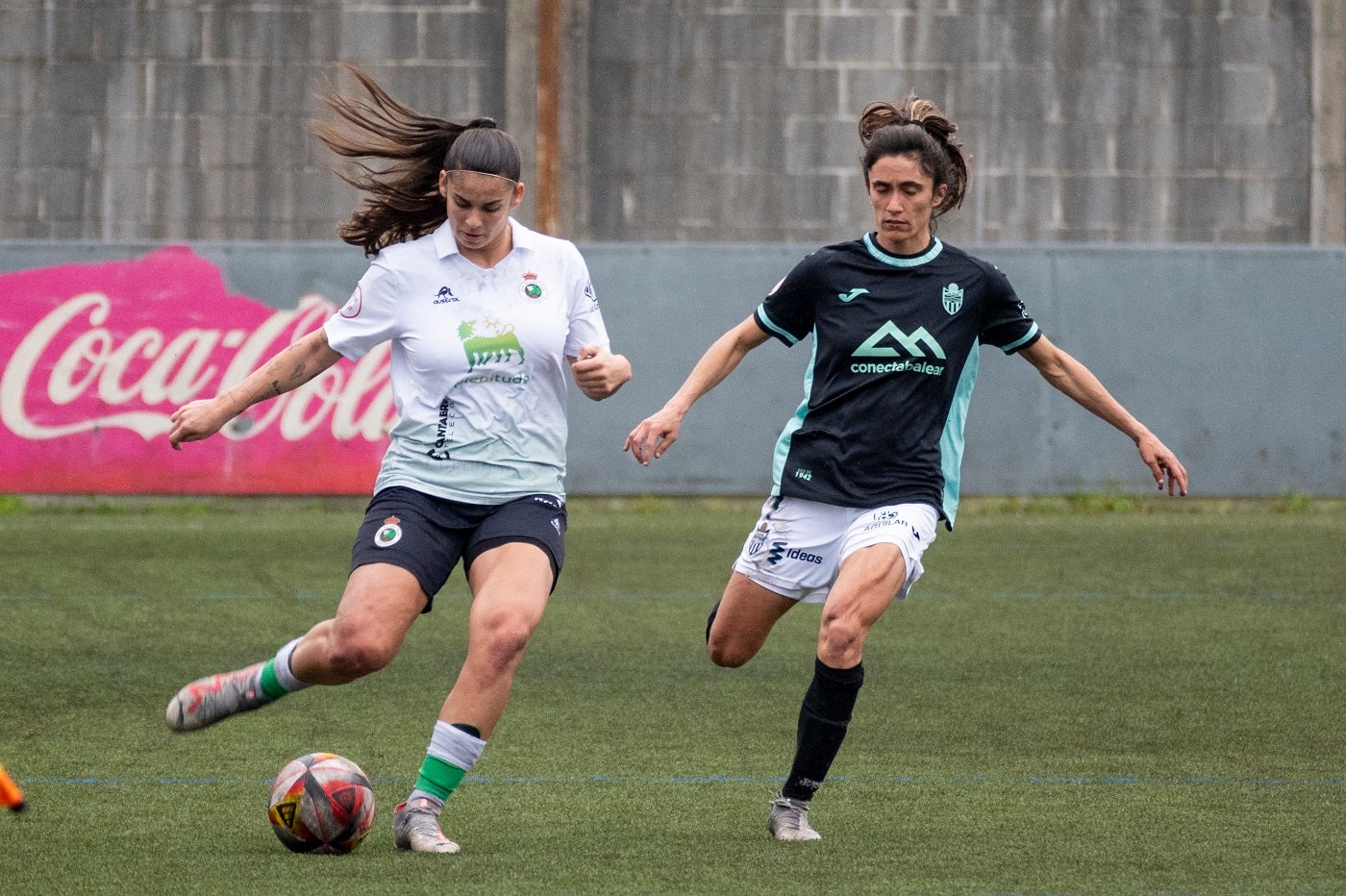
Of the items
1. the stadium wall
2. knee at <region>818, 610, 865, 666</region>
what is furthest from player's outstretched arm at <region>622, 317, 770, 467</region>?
the stadium wall

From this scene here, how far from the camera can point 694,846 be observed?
16.5ft

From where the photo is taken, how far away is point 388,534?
16.7 feet

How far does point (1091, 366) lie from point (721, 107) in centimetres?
442

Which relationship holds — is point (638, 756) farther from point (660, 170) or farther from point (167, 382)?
point (660, 170)

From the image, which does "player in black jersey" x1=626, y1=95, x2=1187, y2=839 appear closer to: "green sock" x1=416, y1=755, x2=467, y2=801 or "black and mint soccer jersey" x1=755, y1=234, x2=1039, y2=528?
"black and mint soccer jersey" x1=755, y1=234, x2=1039, y2=528

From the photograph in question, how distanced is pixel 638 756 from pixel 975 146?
1221 cm

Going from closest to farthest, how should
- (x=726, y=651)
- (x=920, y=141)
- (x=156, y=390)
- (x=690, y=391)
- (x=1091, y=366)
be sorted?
(x=920, y=141) < (x=690, y=391) < (x=726, y=651) < (x=156, y=390) < (x=1091, y=366)

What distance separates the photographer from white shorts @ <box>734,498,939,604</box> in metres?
5.30

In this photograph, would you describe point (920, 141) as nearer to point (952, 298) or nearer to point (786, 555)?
point (952, 298)

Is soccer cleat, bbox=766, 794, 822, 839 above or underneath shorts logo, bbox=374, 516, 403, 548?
underneath

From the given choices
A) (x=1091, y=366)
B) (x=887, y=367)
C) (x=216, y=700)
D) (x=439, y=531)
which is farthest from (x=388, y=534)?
(x=1091, y=366)

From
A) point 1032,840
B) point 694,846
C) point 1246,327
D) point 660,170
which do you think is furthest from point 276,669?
point 660,170

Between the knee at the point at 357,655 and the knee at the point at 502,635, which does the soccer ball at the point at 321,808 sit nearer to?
the knee at the point at 357,655

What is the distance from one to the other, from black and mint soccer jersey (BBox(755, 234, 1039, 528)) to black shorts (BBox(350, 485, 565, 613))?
0.76 metres
